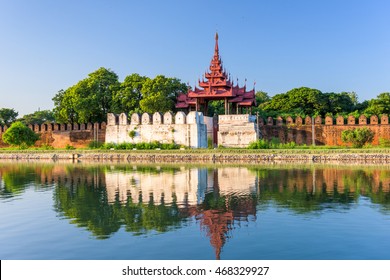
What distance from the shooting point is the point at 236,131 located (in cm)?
3475

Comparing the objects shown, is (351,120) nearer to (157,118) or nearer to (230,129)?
(230,129)

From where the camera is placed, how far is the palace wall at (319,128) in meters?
35.9

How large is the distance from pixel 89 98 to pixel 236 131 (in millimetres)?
14902

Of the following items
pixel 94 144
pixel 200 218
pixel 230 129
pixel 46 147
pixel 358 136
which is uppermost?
pixel 230 129

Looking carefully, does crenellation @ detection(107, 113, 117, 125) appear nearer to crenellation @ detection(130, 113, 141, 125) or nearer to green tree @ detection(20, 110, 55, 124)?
crenellation @ detection(130, 113, 141, 125)

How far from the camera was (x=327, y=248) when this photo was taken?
8133 mm

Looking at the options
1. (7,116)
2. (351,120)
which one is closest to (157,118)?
(351,120)

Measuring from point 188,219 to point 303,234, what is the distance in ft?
9.51

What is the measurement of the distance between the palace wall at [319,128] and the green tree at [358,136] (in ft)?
6.28

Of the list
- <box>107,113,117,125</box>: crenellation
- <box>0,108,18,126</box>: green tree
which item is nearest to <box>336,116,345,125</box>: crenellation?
<box>107,113,117,125</box>: crenellation

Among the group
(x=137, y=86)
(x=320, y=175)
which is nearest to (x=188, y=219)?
(x=320, y=175)

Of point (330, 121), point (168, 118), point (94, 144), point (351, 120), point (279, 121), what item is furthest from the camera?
point (94, 144)

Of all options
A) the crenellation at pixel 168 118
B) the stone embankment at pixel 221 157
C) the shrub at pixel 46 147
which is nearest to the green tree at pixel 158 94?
the crenellation at pixel 168 118

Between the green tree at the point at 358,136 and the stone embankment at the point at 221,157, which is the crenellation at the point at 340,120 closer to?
the green tree at the point at 358,136
